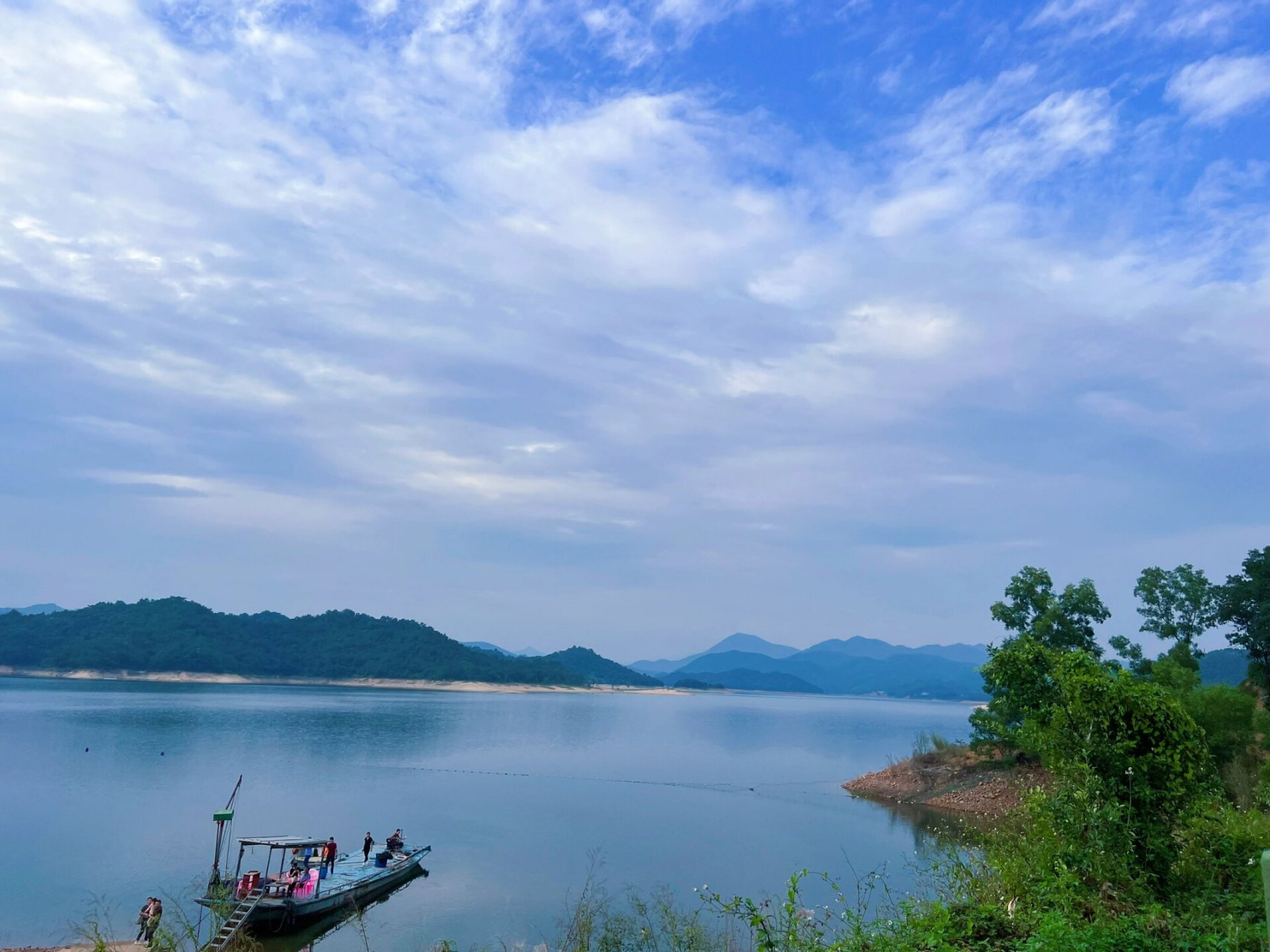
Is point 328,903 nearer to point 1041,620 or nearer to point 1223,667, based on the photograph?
point 1041,620

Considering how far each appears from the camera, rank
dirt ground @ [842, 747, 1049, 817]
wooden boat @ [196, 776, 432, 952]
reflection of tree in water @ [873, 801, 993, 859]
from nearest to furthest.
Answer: wooden boat @ [196, 776, 432, 952], reflection of tree in water @ [873, 801, 993, 859], dirt ground @ [842, 747, 1049, 817]

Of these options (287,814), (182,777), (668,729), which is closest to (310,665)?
(668,729)

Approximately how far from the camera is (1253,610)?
4194 centimetres

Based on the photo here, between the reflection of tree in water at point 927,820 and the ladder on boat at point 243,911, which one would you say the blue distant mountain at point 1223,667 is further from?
the ladder on boat at point 243,911

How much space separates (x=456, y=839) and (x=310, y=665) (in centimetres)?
17221

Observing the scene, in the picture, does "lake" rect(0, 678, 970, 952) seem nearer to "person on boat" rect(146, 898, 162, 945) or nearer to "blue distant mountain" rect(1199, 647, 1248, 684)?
"person on boat" rect(146, 898, 162, 945)

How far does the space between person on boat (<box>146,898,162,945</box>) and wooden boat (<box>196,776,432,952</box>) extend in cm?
100

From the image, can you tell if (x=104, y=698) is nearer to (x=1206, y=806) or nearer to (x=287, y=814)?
(x=287, y=814)

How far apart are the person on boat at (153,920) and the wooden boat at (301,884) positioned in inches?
39.4

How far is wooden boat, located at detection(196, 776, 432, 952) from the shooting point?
2291cm

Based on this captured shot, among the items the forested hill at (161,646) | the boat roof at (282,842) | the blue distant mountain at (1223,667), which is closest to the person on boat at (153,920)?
the boat roof at (282,842)

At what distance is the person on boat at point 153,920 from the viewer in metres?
20.7

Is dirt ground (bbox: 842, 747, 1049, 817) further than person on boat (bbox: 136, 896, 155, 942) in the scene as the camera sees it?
Yes

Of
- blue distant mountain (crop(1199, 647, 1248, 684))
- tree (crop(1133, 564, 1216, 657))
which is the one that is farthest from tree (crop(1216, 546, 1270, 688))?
blue distant mountain (crop(1199, 647, 1248, 684))
